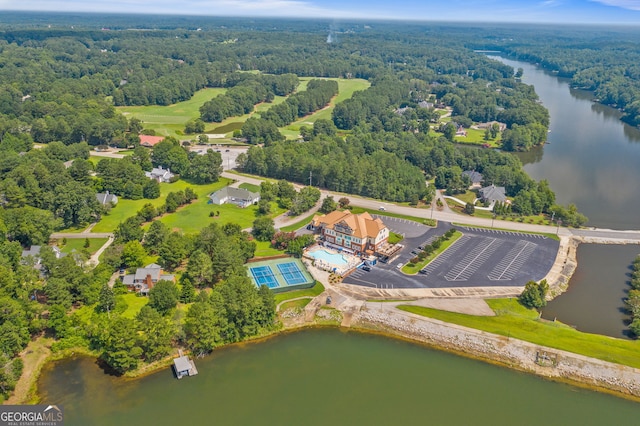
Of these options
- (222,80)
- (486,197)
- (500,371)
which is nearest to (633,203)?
(486,197)

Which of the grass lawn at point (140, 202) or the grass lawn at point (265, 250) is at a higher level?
the grass lawn at point (265, 250)

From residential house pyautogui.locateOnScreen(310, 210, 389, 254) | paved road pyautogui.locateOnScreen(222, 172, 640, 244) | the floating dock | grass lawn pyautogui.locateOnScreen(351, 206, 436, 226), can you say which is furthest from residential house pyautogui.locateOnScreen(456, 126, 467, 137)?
the floating dock

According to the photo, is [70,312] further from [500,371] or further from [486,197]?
[486,197]

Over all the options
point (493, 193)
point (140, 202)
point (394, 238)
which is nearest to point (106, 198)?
point (140, 202)

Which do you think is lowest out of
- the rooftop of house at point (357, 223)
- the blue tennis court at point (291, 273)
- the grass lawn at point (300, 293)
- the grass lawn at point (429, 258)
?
the grass lawn at point (300, 293)

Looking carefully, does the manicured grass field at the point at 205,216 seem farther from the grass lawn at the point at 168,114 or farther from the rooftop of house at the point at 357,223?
the grass lawn at the point at 168,114

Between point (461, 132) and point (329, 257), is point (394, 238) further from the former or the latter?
point (461, 132)

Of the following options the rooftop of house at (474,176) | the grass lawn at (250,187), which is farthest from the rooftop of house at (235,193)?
the rooftop of house at (474,176)
